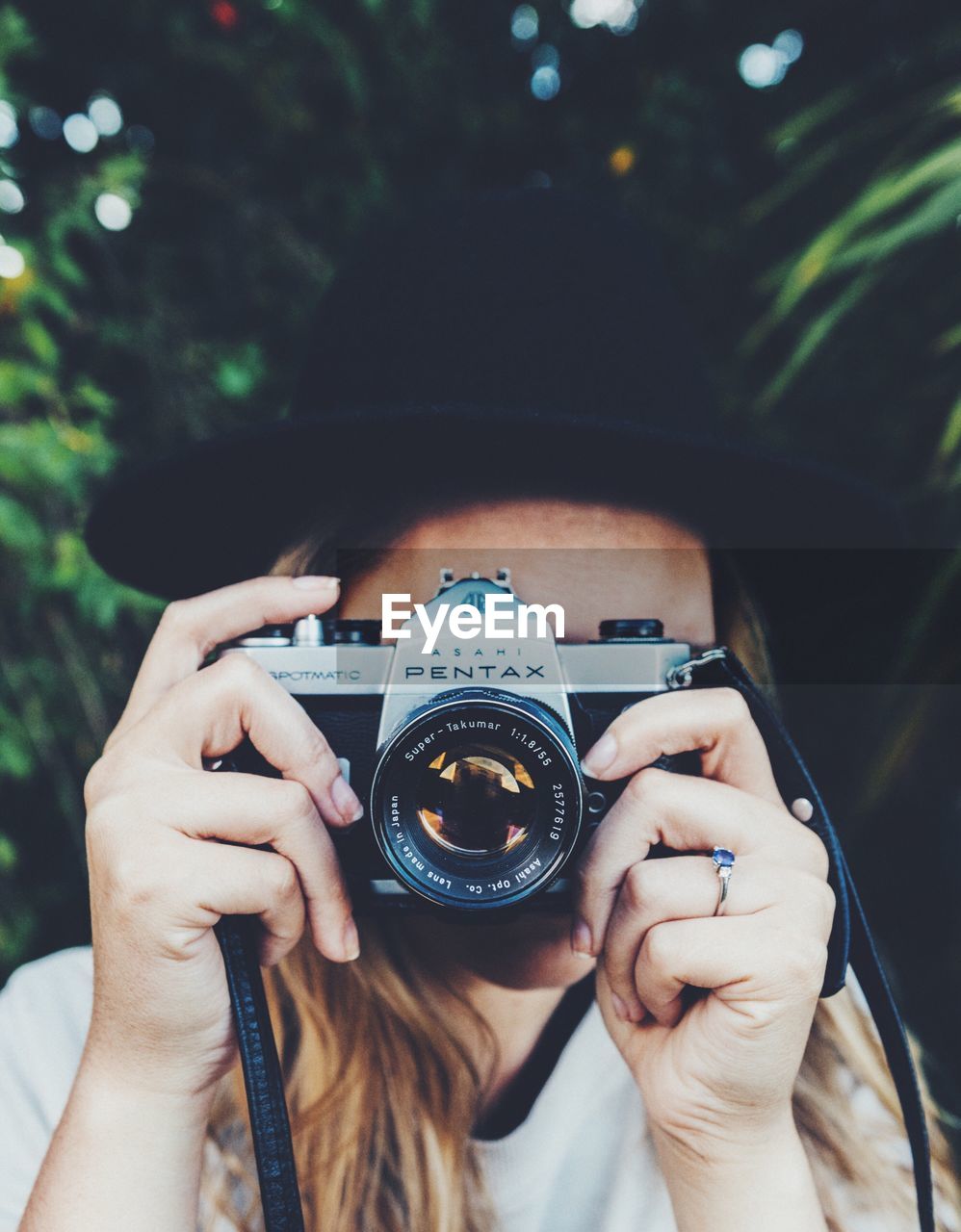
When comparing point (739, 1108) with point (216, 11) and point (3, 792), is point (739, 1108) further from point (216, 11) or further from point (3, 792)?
point (216, 11)

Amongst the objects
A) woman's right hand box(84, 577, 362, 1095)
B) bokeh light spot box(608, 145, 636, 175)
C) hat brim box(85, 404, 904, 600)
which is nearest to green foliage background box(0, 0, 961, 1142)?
bokeh light spot box(608, 145, 636, 175)

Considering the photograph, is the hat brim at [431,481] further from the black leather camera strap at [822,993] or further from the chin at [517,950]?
the chin at [517,950]

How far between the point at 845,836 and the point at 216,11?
1.83m

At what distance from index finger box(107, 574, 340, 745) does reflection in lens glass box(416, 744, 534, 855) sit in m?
0.21

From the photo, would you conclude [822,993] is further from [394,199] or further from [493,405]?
[394,199]

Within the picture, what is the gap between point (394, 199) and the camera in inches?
64.9

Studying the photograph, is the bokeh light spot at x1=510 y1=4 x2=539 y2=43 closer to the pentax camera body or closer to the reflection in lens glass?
the pentax camera body

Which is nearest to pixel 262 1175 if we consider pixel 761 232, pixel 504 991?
pixel 504 991

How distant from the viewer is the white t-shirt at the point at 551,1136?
0.97 m

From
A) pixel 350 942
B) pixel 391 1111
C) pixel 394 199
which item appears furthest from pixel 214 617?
pixel 394 199

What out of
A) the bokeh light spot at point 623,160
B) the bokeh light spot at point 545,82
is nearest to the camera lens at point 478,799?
the bokeh light spot at point 623,160

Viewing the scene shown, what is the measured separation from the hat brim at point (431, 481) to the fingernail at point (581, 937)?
0.44 meters

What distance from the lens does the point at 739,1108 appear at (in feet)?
2.57

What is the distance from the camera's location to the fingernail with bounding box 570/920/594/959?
2.71ft
